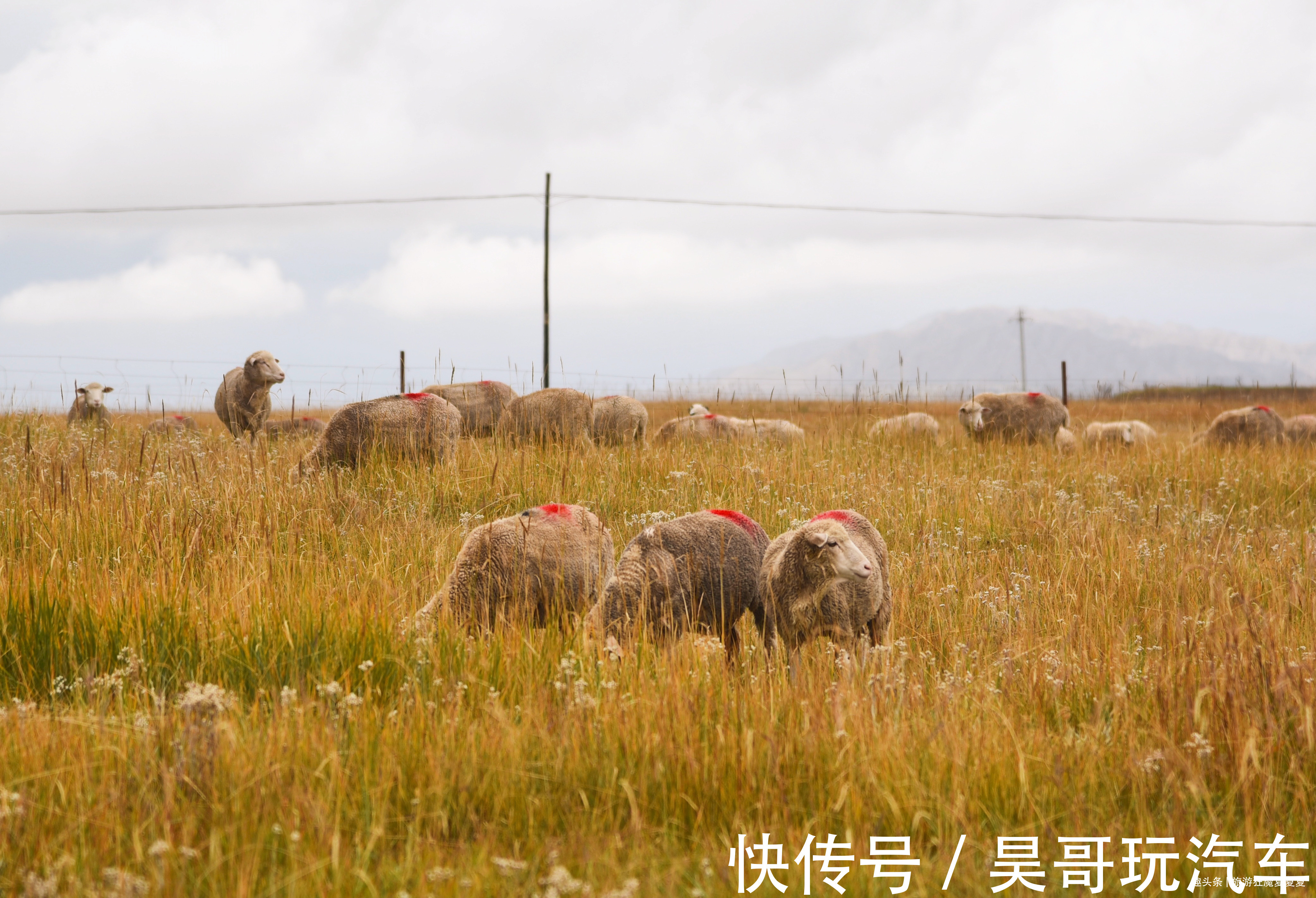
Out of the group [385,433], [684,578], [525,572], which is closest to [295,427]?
[385,433]

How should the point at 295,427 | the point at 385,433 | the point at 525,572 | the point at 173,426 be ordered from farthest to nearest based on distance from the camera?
1. the point at 295,427
2. the point at 173,426
3. the point at 385,433
4. the point at 525,572

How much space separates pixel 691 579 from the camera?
491cm

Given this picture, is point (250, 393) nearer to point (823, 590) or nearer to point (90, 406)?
point (90, 406)

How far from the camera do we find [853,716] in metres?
3.26

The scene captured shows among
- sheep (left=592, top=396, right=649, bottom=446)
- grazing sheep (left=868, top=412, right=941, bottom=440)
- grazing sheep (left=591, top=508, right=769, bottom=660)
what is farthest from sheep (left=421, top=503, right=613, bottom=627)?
sheep (left=592, top=396, right=649, bottom=446)

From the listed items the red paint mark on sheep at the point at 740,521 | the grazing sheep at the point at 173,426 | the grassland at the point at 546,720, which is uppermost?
the grazing sheep at the point at 173,426

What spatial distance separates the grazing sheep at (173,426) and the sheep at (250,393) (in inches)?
27.4

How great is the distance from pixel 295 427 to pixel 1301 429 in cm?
1798

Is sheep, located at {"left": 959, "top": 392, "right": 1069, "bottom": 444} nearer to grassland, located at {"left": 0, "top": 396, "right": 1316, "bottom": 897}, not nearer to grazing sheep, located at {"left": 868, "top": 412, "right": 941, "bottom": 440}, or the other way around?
grazing sheep, located at {"left": 868, "top": 412, "right": 941, "bottom": 440}

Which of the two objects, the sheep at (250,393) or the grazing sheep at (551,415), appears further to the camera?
the sheep at (250,393)

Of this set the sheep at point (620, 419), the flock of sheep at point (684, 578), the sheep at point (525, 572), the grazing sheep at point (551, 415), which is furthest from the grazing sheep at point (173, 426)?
the flock of sheep at point (684, 578)

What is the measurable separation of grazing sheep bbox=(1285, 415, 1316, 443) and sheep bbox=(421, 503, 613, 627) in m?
16.1

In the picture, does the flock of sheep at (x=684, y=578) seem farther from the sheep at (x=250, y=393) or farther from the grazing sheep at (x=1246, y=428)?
the grazing sheep at (x=1246, y=428)

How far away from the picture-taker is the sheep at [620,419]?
13555mm
